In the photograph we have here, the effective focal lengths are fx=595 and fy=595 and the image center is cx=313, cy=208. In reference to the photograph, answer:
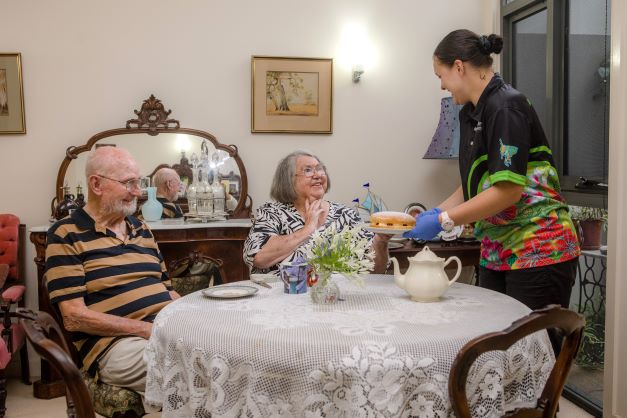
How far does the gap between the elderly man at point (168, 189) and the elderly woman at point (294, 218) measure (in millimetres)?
1087

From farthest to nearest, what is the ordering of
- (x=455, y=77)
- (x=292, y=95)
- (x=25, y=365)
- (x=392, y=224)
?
1. (x=292, y=95)
2. (x=25, y=365)
3. (x=455, y=77)
4. (x=392, y=224)

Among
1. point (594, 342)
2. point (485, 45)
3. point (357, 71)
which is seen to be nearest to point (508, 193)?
point (485, 45)

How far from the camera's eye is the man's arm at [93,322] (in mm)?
1945

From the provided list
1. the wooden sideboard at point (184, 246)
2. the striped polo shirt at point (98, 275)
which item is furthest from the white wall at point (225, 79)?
the striped polo shirt at point (98, 275)

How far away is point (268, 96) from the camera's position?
143 inches

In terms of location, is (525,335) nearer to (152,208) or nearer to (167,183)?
(152,208)

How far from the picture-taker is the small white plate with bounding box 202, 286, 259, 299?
5.80 ft

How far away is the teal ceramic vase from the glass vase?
6.16 feet

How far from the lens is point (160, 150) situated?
11.6 feet

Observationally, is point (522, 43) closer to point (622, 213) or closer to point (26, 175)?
point (622, 213)

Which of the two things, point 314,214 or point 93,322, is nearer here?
point 93,322

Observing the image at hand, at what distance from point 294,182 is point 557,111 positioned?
1.63 m

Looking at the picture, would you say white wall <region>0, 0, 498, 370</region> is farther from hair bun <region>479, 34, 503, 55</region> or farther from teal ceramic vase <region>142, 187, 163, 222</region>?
hair bun <region>479, 34, 503, 55</region>

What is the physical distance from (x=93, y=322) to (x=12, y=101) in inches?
80.1
